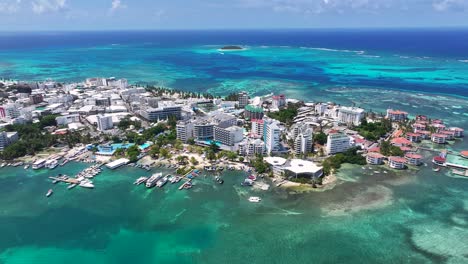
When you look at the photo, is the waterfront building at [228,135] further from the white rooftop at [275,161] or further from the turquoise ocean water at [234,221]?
the turquoise ocean water at [234,221]

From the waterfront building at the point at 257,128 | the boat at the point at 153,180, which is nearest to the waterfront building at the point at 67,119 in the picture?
the boat at the point at 153,180

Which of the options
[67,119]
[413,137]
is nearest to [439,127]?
[413,137]

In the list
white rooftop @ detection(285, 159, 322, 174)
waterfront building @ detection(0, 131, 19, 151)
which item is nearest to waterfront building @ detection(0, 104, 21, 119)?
waterfront building @ detection(0, 131, 19, 151)

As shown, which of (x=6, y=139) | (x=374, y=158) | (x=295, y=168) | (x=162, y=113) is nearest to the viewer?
(x=295, y=168)

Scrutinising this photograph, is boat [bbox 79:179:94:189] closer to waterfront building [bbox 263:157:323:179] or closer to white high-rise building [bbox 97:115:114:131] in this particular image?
white high-rise building [bbox 97:115:114:131]

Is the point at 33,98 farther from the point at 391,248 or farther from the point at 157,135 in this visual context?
the point at 391,248

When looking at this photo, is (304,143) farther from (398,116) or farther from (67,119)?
(67,119)
